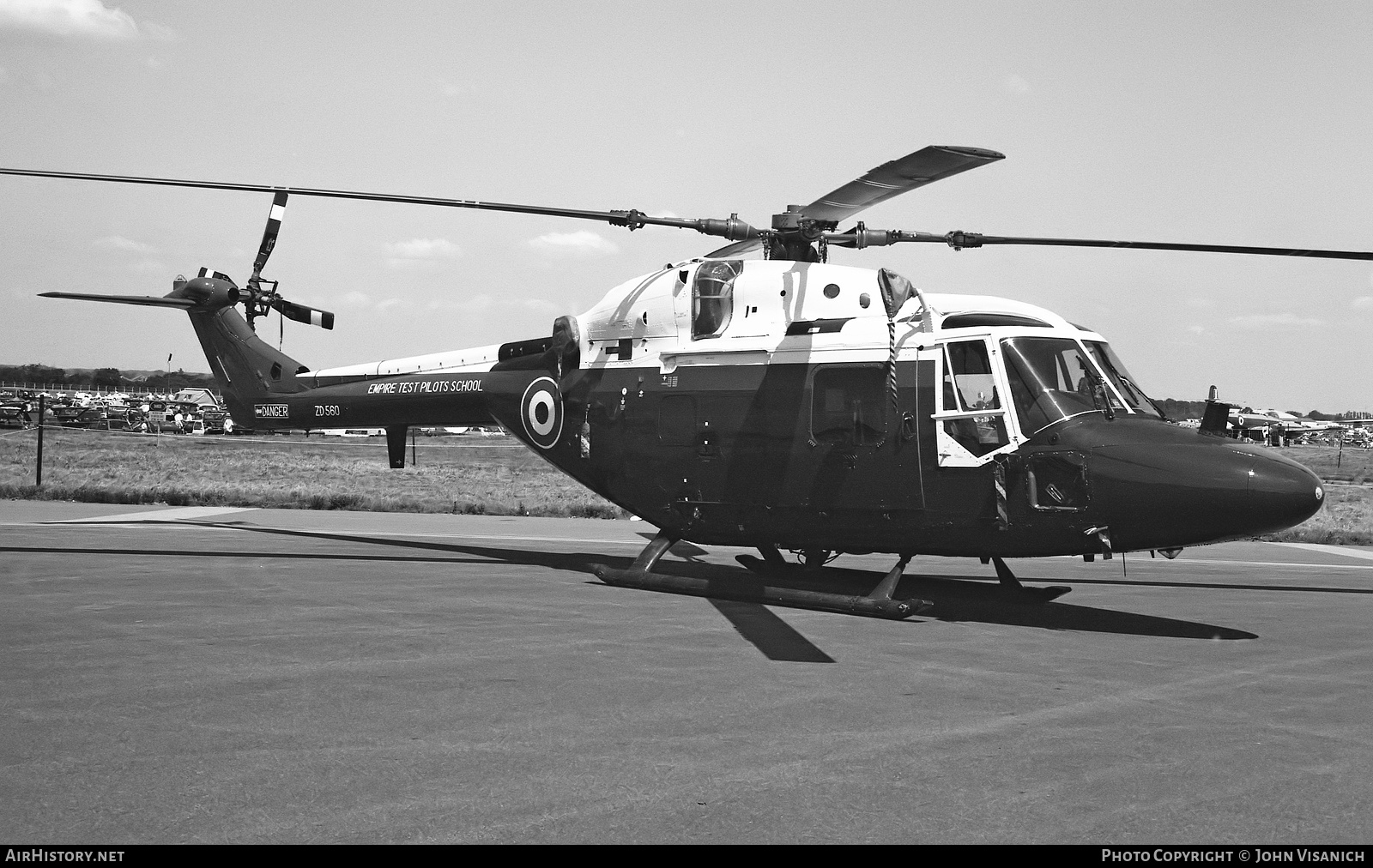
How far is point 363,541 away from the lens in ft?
54.2

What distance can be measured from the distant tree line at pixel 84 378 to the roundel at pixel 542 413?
5869 inches

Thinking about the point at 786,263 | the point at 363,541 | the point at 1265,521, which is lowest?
the point at 363,541

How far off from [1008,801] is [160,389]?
15817 cm

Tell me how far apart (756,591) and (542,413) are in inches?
152

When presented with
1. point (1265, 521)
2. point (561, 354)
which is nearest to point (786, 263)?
point (561, 354)

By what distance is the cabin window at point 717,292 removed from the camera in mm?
11844

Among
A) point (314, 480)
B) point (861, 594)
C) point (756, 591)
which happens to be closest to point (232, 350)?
point (756, 591)

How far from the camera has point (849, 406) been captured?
10.9 metres

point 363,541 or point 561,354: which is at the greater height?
point 561,354

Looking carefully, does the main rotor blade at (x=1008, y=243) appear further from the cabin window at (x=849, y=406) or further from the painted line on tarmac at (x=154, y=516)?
the painted line on tarmac at (x=154, y=516)

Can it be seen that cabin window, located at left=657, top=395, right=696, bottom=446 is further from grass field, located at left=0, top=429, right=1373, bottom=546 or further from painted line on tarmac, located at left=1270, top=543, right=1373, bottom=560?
painted line on tarmac, located at left=1270, top=543, right=1373, bottom=560

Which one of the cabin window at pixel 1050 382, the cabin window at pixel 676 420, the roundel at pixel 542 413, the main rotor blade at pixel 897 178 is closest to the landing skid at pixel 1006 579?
the cabin window at pixel 676 420

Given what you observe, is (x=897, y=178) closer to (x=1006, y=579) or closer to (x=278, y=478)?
(x=1006, y=579)
